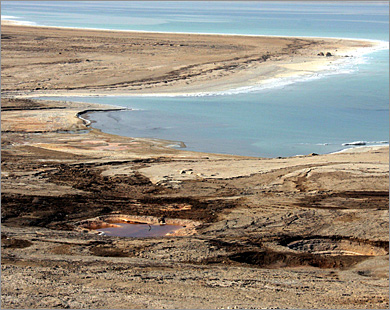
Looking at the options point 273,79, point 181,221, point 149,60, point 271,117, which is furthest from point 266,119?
point 149,60

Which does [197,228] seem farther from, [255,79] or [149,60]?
[149,60]

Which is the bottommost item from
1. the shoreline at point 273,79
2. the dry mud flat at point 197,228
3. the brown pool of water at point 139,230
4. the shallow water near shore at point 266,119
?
the brown pool of water at point 139,230

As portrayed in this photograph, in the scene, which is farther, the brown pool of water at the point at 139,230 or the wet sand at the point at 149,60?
the wet sand at the point at 149,60

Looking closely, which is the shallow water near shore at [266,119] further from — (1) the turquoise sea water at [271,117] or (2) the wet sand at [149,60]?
(2) the wet sand at [149,60]

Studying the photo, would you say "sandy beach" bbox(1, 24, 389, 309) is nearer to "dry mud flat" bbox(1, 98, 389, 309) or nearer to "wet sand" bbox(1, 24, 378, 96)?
"dry mud flat" bbox(1, 98, 389, 309)

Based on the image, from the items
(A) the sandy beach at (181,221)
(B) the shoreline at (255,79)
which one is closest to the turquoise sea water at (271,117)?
(B) the shoreline at (255,79)

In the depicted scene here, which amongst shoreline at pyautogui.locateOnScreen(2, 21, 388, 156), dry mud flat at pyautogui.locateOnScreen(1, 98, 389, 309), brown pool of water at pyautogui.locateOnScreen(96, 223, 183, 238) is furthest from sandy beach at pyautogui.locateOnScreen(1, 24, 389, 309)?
shoreline at pyautogui.locateOnScreen(2, 21, 388, 156)
